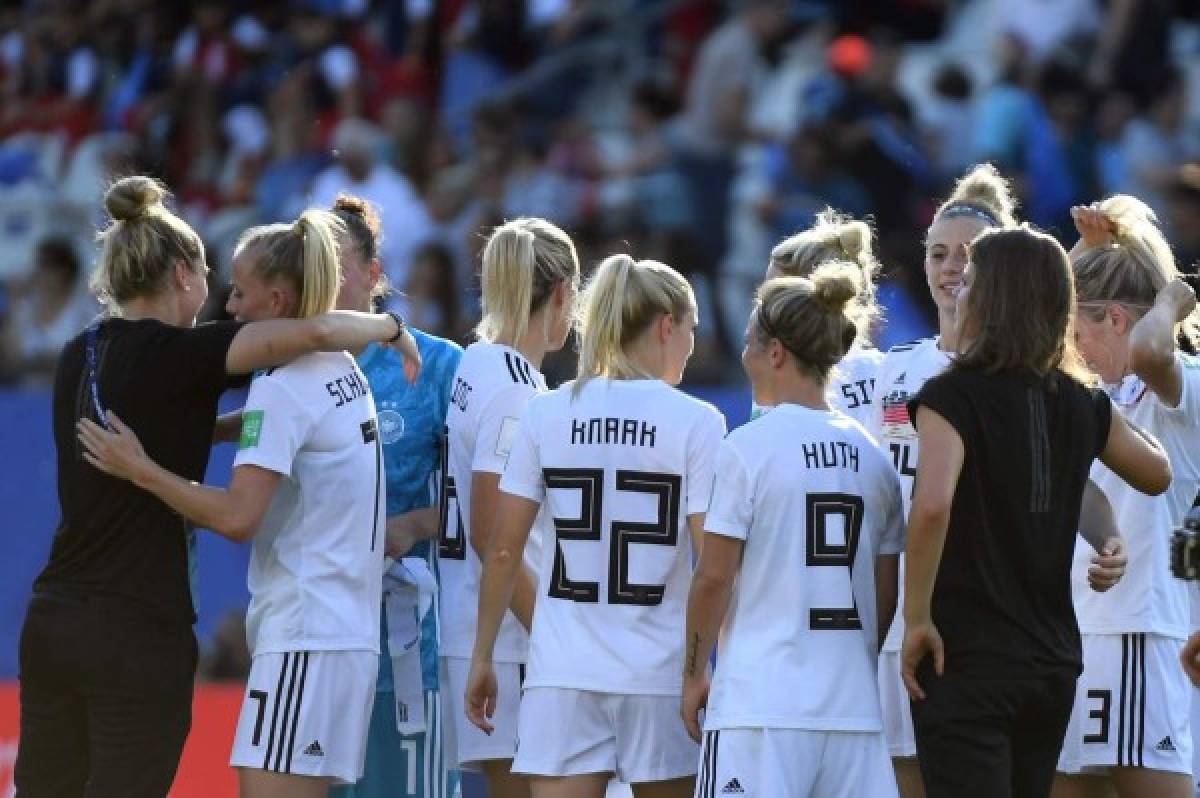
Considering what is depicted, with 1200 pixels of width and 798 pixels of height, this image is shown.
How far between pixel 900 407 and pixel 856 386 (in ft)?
0.69

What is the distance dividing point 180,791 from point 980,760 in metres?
4.70

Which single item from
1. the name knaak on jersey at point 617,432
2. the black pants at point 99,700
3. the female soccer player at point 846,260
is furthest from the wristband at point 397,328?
the female soccer player at point 846,260

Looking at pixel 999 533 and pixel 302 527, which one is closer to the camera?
pixel 999 533

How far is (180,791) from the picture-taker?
8.60 metres

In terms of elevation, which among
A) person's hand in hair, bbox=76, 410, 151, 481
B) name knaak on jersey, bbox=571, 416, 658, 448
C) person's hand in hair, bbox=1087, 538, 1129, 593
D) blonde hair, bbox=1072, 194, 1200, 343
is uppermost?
blonde hair, bbox=1072, 194, 1200, 343

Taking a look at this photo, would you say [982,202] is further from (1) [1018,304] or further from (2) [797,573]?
(2) [797,573]

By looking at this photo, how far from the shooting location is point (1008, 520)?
15.8 feet

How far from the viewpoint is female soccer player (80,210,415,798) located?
209 inches

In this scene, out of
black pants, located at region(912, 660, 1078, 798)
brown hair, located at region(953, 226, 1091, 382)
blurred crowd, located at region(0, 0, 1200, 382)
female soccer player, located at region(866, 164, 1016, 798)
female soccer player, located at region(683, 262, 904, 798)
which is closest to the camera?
black pants, located at region(912, 660, 1078, 798)

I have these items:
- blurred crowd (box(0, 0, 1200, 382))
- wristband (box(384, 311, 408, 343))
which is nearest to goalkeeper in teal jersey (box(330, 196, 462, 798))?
wristband (box(384, 311, 408, 343))

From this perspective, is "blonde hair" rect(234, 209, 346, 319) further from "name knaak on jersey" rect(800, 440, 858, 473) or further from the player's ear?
"name knaak on jersey" rect(800, 440, 858, 473)

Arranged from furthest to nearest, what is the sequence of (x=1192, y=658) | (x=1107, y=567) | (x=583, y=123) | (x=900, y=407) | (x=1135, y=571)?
1. (x=583, y=123)
2. (x=900, y=407)
3. (x=1135, y=571)
4. (x=1192, y=658)
5. (x=1107, y=567)

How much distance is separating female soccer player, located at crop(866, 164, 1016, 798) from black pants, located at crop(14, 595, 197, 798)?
74.2 inches

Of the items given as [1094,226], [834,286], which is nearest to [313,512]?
[834,286]
